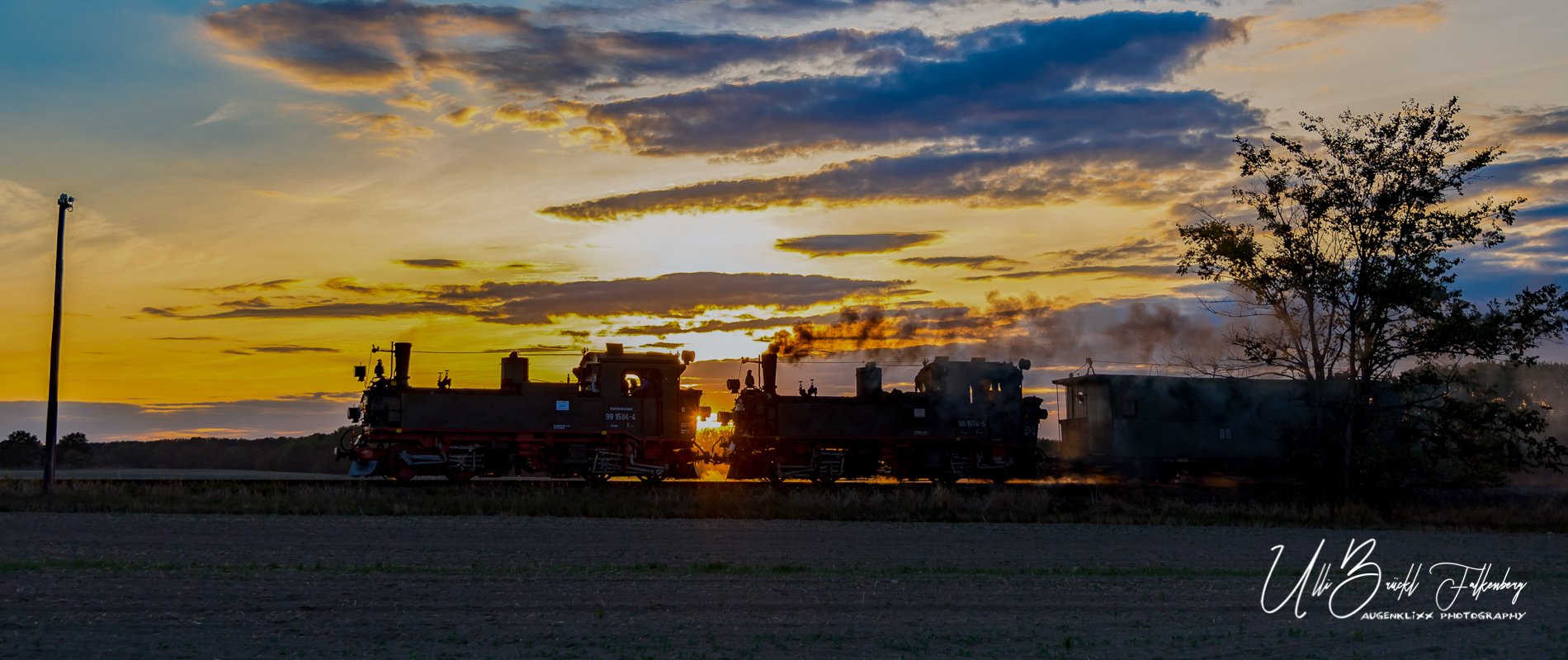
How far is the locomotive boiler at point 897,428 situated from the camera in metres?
29.9

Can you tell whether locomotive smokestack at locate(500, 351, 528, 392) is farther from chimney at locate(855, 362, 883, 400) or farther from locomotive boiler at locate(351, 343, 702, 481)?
chimney at locate(855, 362, 883, 400)

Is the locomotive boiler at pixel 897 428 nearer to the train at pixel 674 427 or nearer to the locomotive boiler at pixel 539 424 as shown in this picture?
the train at pixel 674 427

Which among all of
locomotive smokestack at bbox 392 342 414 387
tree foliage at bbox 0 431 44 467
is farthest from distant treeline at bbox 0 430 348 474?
locomotive smokestack at bbox 392 342 414 387

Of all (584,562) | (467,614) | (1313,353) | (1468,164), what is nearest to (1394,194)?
(1468,164)

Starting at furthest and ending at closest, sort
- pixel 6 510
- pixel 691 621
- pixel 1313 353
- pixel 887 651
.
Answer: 1. pixel 1313 353
2. pixel 6 510
3. pixel 691 621
4. pixel 887 651

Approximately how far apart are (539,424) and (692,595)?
1669cm

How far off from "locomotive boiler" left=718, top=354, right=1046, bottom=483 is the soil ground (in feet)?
30.4

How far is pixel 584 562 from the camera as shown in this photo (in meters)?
15.8

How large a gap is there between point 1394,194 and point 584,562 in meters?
21.3

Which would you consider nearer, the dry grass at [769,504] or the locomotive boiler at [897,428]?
the dry grass at [769,504]

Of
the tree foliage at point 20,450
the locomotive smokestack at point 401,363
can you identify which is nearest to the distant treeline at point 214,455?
the tree foliage at point 20,450

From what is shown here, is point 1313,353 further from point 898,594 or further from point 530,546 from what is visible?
point 530,546

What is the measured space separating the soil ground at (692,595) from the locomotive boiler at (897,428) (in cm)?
926

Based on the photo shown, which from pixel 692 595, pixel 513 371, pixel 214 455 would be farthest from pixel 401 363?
pixel 214 455
